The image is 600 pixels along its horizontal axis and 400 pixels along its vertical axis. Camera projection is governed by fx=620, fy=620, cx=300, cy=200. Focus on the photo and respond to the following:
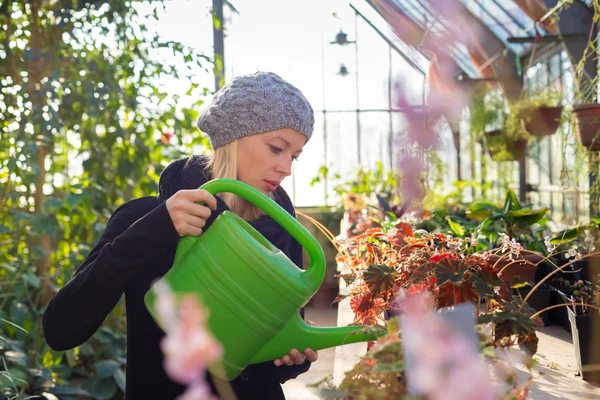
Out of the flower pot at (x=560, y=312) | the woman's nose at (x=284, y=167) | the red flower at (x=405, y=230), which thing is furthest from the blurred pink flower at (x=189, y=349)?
the flower pot at (x=560, y=312)

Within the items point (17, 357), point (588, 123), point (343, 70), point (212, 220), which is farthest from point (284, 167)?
point (343, 70)

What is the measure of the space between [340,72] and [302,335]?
6.85 m

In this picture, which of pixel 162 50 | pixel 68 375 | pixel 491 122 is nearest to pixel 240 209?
pixel 68 375

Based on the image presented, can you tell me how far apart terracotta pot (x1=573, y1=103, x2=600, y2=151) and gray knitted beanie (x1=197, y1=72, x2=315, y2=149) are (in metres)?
1.01

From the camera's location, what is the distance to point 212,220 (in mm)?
1089

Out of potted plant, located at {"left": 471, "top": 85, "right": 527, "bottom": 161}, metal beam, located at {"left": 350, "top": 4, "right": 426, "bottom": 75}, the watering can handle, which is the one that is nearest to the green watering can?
the watering can handle

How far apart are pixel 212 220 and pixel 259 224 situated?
12 cm

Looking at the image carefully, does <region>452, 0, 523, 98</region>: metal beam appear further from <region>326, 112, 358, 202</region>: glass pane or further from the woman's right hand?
the woman's right hand

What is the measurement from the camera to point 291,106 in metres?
1.15

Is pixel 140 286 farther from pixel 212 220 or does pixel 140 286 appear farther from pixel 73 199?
pixel 73 199

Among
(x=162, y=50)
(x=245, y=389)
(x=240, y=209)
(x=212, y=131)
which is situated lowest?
(x=245, y=389)

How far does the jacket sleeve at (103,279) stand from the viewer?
88 centimetres

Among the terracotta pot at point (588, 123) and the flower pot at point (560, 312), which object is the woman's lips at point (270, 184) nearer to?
the flower pot at point (560, 312)

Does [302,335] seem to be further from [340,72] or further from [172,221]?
[340,72]
